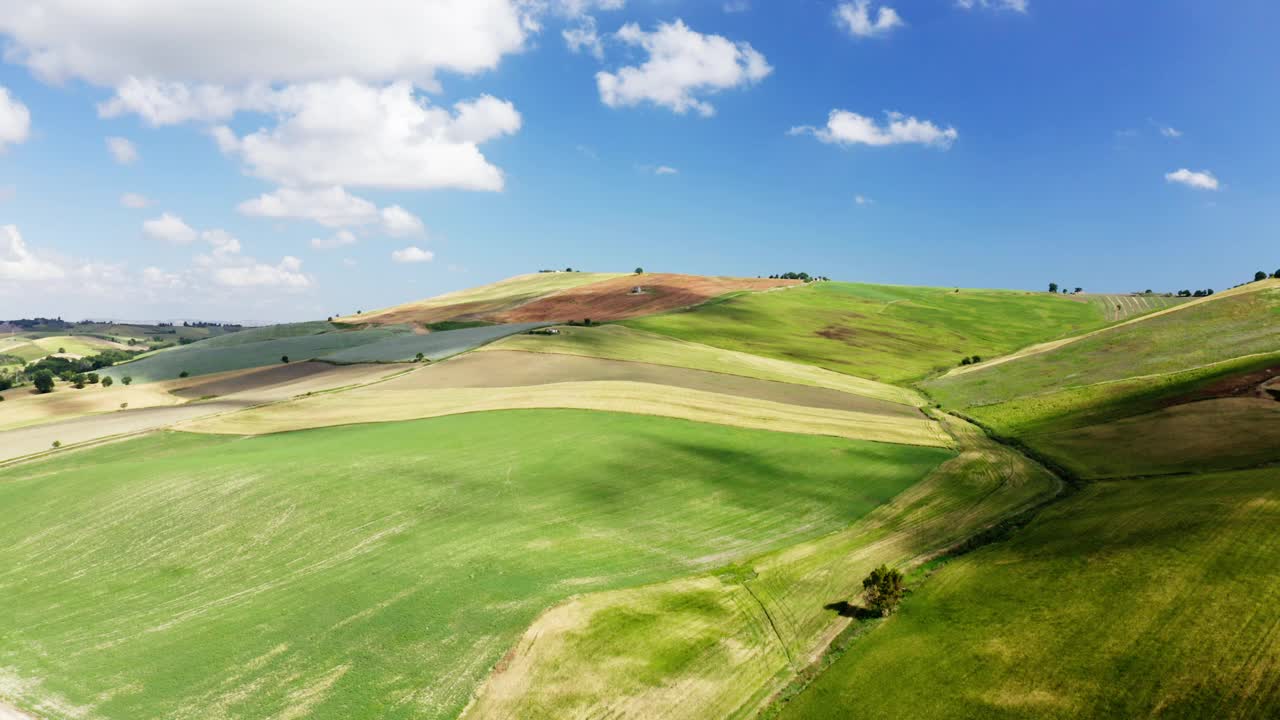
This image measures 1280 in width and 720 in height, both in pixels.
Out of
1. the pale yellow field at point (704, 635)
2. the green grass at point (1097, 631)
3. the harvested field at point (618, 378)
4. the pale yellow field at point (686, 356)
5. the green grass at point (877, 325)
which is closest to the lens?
the green grass at point (1097, 631)

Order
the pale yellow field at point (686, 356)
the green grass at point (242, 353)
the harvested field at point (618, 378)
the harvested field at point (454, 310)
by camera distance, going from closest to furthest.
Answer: the harvested field at point (618, 378)
the pale yellow field at point (686, 356)
the green grass at point (242, 353)
the harvested field at point (454, 310)

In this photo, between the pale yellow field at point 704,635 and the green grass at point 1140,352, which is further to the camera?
the green grass at point 1140,352

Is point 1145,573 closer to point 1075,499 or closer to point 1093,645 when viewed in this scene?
point 1093,645

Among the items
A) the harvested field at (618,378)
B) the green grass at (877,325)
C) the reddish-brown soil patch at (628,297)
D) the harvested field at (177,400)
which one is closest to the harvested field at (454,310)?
the reddish-brown soil patch at (628,297)

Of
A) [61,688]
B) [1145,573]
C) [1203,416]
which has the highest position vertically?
[1203,416]

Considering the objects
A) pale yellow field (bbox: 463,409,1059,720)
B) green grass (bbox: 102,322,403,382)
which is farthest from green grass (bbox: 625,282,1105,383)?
pale yellow field (bbox: 463,409,1059,720)

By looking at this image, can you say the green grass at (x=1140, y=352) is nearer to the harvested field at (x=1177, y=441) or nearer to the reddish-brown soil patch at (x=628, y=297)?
the harvested field at (x=1177, y=441)

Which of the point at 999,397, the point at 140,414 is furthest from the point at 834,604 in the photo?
the point at 140,414

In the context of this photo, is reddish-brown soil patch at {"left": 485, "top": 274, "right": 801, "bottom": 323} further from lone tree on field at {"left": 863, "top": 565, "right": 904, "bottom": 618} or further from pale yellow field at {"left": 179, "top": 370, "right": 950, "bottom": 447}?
lone tree on field at {"left": 863, "top": 565, "right": 904, "bottom": 618}
